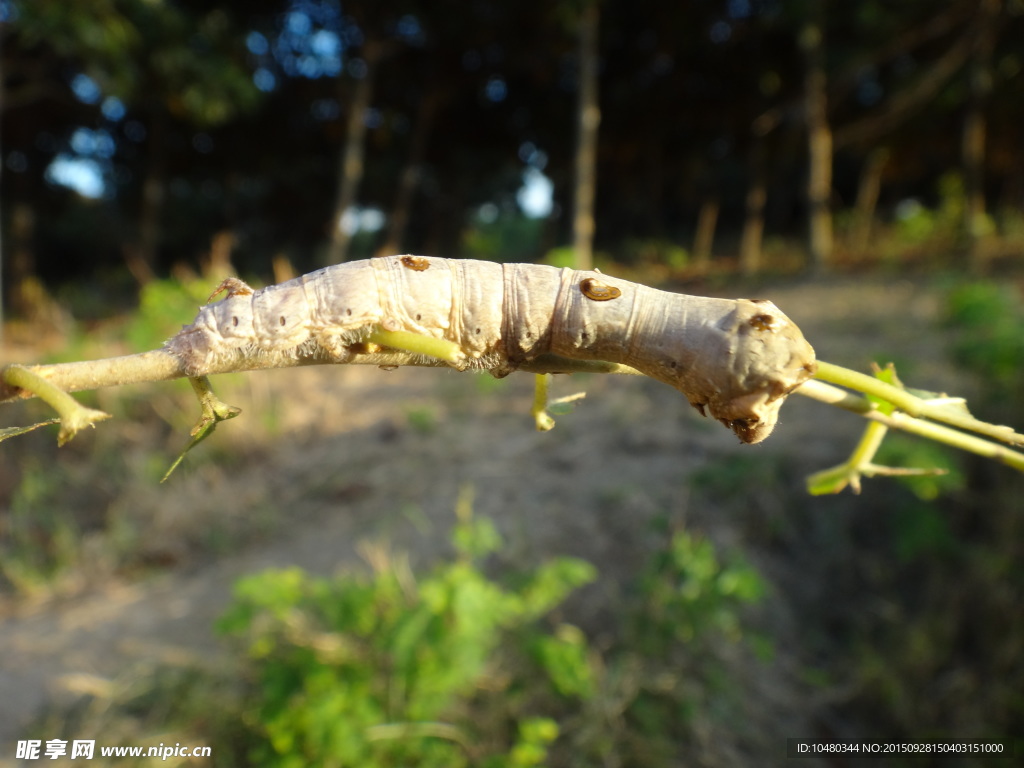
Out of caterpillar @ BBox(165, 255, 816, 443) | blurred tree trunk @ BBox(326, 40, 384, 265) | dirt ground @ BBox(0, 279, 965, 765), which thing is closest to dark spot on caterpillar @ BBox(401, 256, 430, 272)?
caterpillar @ BBox(165, 255, 816, 443)

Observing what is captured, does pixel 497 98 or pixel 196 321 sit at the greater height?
pixel 497 98

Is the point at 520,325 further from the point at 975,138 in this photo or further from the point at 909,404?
the point at 975,138

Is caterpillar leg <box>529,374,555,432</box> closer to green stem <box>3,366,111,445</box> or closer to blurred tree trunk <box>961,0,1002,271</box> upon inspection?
green stem <box>3,366,111,445</box>

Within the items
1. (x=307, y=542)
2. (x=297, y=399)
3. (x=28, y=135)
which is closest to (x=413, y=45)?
(x=28, y=135)

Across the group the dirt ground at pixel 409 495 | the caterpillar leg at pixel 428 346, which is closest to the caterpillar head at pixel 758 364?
the caterpillar leg at pixel 428 346

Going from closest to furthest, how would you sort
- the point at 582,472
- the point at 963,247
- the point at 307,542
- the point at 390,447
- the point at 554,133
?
the point at 307,542 < the point at 582,472 < the point at 390,447 < the point at 963,247 < the point at 554,133

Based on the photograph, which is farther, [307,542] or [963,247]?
[963,247]

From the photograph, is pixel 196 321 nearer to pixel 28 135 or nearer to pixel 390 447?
pixel 390 447
